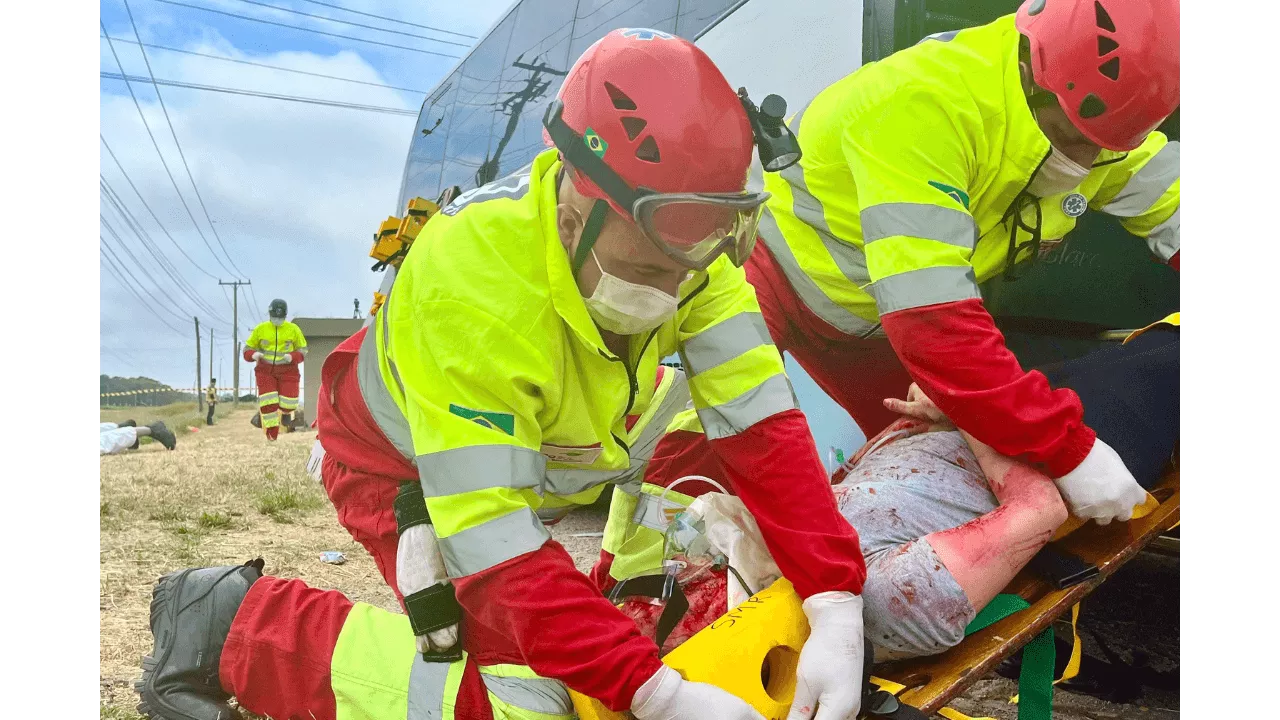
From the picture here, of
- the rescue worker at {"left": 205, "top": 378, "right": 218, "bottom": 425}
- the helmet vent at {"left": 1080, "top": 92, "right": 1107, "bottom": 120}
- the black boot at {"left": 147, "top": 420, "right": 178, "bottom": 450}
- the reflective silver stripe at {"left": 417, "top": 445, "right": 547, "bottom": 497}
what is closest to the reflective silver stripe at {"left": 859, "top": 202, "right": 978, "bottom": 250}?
the helmet vent at {"left": 1080, "top": 92, "right": 1107, "bottom": 120}

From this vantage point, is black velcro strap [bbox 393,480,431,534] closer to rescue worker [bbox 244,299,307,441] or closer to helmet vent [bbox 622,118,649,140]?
helmet vent [bbox 622,118,649,140]

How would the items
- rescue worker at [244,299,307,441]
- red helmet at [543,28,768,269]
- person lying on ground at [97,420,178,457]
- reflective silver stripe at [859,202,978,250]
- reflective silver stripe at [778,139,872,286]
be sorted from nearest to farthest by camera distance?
red helmet at [543,28,768,269] < reflective silver stripe at [859,202,978,250] < reflective silver stripe at [778,139,872,286] < person lying on ground at [97,420,178,457] < rescue worker at [244,299,307,441]

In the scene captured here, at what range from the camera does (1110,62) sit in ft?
4.94

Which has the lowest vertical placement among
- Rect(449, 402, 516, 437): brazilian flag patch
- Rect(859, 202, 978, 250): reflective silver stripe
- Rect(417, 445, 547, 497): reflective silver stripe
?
Rect(417, 445, 547, 497): reflective silver stripe

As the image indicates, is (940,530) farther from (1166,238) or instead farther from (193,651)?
(193,651)

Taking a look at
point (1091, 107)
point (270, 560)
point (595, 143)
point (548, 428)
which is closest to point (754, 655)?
point (548, 428)

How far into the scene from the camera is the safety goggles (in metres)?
A: 1.12

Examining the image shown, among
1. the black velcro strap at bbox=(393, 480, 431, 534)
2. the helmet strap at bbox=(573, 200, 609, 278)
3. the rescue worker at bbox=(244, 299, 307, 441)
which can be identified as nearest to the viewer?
the helmet strap at bbox=(573, 200, 609, 278)

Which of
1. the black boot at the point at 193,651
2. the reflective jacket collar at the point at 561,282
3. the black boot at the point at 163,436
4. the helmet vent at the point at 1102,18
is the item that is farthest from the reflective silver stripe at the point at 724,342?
the black boot at the point at 163,436

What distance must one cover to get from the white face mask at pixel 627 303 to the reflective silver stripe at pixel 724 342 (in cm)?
20

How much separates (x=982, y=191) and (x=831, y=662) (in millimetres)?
1149

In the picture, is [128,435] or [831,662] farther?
[128,435]

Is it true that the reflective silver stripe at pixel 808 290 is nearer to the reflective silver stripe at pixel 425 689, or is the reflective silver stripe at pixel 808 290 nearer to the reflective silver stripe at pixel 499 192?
the reflective silver stripe at pixel 499 192

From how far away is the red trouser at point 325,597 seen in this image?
1628 millimetres
